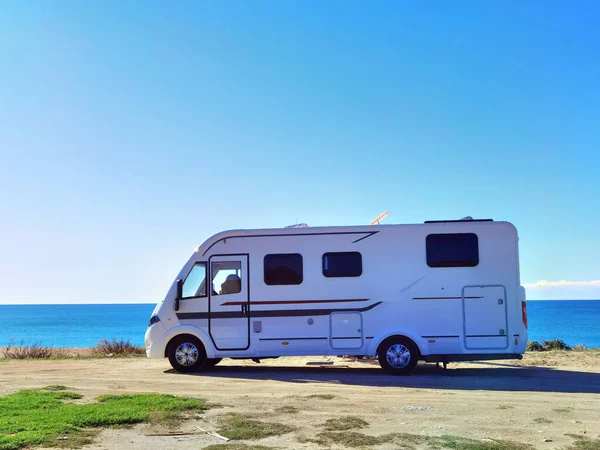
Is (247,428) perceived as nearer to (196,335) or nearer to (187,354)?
(196,335)

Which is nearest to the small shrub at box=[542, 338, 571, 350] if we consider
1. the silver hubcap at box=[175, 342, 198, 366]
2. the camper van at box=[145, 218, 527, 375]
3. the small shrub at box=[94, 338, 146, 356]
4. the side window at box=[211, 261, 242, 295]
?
the camper van at box=[145, 218, 527, 375]

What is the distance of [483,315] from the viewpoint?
42.1ft

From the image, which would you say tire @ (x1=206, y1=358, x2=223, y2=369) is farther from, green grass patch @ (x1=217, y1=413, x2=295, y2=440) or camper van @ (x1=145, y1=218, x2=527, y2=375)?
green grass patch @ (x1=217, y1=413, x2=295, y2=440)

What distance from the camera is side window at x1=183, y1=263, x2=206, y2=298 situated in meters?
13.5

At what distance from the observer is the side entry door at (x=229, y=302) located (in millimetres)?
13281

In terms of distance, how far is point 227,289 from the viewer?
13.4 meters

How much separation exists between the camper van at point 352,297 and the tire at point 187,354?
0.07 feet

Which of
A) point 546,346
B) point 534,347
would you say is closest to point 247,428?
point 534,347

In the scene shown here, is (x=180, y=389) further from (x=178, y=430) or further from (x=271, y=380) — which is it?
(x=178, y=430)

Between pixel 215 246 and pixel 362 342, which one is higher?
pixel 215 246

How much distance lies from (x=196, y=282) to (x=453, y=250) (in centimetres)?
536

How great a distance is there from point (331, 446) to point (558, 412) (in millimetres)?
3679

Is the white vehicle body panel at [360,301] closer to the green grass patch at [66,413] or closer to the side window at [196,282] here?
the side window at [196,282]

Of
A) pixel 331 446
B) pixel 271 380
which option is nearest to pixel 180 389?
pixel 271 380
